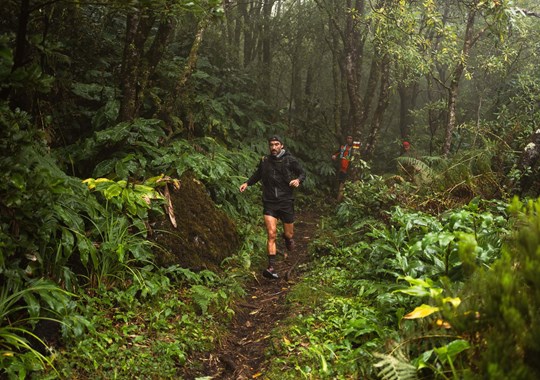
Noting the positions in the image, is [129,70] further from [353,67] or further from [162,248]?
[353,67]

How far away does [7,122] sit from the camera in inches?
146

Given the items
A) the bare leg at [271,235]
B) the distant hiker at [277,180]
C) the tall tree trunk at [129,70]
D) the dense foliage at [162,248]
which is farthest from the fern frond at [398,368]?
the tall tree trunk at [129,70]

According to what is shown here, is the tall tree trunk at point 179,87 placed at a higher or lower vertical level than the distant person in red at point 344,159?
higher

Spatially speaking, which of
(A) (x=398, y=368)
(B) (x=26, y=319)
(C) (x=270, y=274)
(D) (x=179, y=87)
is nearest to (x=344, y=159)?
(D) (x=179, y=87)

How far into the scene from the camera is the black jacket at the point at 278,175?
7848 mm

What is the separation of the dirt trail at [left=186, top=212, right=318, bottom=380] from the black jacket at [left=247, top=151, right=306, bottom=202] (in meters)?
1.37

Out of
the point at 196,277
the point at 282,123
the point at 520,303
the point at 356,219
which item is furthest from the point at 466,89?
the point at 520,303

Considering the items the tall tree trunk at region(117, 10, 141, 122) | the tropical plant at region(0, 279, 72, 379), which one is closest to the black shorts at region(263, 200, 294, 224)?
the tall tree trunk at region(117, 10, 141, 122)

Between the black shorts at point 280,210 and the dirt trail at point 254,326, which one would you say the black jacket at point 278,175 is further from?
the dirt trail at point 254,326

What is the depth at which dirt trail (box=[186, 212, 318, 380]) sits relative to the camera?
4633 millimetres

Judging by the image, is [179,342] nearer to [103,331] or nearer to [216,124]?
[103,331]

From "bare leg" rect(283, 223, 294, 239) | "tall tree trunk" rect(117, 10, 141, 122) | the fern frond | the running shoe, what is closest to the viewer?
the fern frond

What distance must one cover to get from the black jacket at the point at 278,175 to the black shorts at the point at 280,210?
0.08 metres

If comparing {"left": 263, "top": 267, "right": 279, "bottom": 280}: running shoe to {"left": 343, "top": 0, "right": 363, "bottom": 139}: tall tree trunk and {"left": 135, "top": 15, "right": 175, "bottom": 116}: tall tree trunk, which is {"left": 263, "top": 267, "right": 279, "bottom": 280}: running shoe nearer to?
{"left": 135, "top": 15, "right": 175, "bottom": 116}: tall tree trunk
